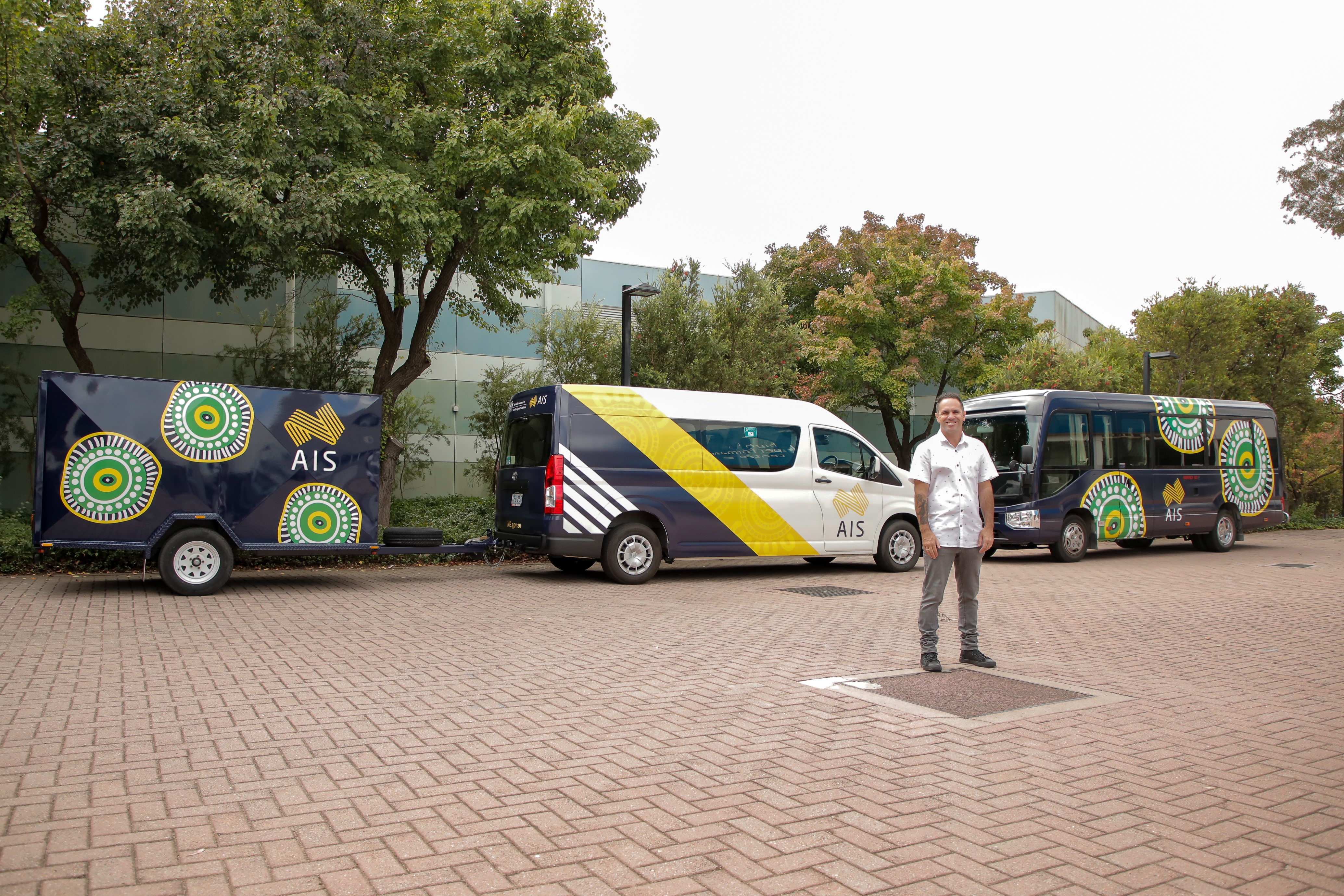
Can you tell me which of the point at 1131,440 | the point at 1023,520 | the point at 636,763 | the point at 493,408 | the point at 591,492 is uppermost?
the point at 493,408

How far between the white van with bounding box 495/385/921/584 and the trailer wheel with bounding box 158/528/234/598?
358 cm

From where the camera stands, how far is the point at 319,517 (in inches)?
451

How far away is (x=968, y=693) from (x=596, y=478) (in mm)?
6804

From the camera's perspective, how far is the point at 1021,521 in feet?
52.4

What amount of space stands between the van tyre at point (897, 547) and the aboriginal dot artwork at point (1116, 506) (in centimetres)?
414

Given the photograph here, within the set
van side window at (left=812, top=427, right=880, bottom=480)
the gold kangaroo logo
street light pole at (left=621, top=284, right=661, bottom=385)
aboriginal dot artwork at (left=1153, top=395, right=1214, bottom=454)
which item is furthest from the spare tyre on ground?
aboriginal dot artwork at (left=1153, top=395, right=1214, bottom=454)

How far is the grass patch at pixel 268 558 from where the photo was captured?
1243 centimetres

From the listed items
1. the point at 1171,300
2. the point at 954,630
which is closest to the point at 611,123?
the point at 954,630

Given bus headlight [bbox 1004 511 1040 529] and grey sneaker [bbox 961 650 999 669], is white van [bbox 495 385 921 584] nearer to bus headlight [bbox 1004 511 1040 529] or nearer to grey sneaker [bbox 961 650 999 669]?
bus headlight [bbox 1004 511 1040 529]

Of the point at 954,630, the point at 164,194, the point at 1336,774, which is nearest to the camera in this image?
the point at 1336,774

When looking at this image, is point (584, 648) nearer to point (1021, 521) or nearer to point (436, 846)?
point (436, 846)

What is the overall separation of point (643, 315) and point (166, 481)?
379 inches

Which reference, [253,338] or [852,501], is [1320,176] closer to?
[852,501]

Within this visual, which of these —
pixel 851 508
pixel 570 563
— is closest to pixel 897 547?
pixel 851 508
